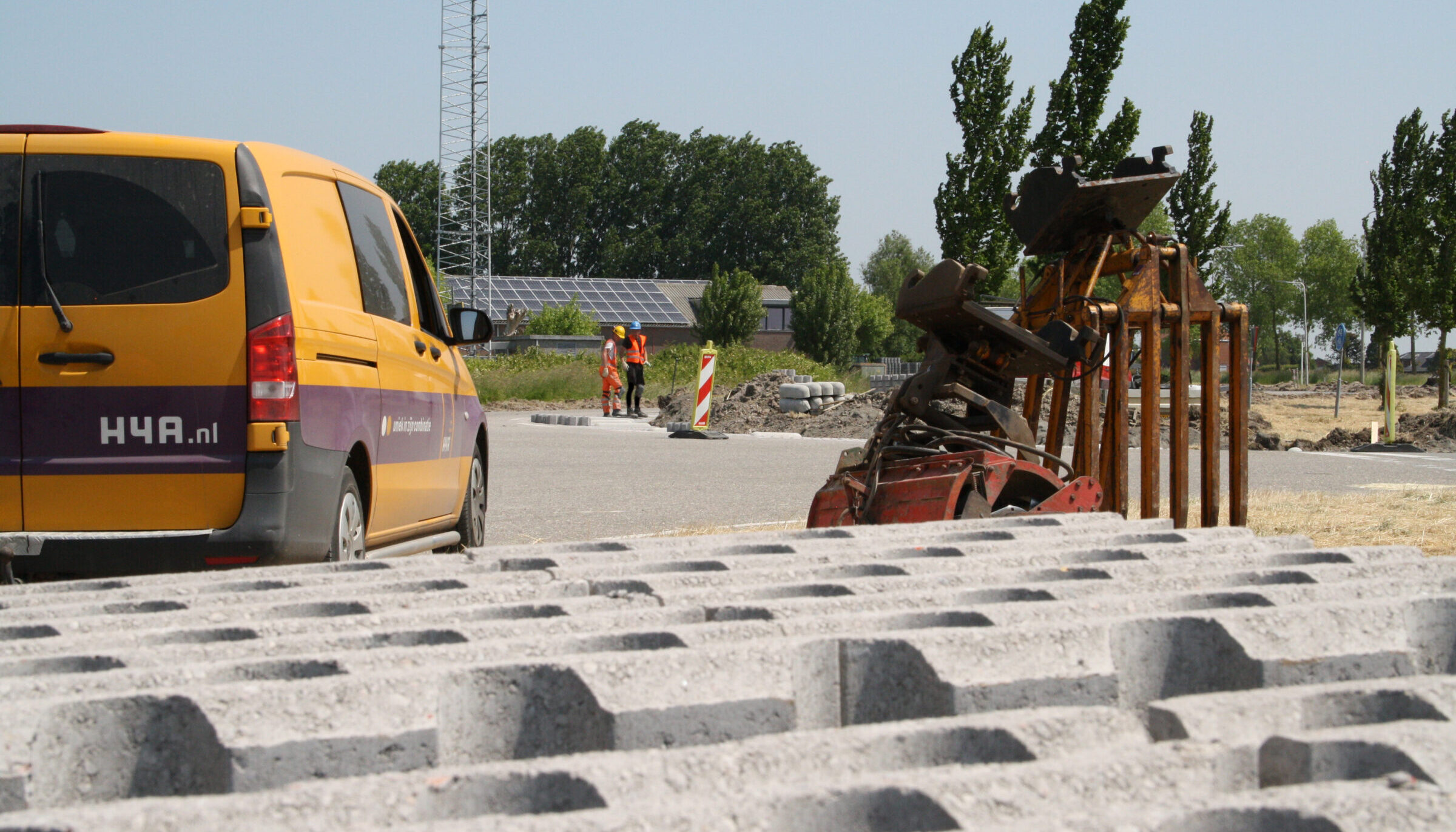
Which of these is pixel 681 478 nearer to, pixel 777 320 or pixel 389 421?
pixel 389 421

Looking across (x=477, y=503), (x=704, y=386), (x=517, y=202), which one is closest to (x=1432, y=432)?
(x=704, y=386)

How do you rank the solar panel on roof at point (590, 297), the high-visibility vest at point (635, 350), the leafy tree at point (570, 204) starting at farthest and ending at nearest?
the leafy tree at point (570, 204)
the solar panel on roof at point (590, 297)
the high-visibility vest at point (635, 350)

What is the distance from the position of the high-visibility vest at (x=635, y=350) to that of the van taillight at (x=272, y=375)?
72.4ft

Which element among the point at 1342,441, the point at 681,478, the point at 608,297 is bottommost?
the point at 681,478

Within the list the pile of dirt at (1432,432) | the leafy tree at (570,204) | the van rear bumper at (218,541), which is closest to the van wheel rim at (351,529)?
the van rear bumper at (218,541)

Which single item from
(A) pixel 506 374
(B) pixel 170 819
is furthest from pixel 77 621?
(A) pixel 506 374

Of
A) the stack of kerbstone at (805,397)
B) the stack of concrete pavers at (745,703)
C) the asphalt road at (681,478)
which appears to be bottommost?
the asphalt road at (681,478)

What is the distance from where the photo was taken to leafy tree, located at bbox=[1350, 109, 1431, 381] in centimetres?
3866

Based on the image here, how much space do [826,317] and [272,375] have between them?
70995mm

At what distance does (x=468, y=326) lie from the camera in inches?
270

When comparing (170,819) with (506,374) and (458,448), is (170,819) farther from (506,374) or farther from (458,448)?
(506,374)

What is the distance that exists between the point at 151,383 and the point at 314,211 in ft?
3.24

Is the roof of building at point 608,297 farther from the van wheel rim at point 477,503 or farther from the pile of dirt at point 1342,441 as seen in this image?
the van wheel rim at point 477,503

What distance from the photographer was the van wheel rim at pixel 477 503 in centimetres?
739
